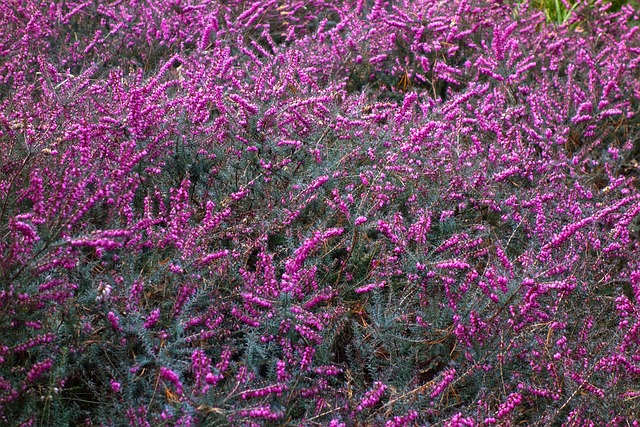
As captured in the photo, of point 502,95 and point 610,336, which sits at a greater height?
point 502,95

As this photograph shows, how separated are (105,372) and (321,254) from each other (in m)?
0.90

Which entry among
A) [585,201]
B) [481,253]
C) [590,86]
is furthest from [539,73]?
[481,253]

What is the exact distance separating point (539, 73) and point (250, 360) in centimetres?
287

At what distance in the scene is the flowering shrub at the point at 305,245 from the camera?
2021 millimetres

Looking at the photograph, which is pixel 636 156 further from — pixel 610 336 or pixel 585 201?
pixel 610 336

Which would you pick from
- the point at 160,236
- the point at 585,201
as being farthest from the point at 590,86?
Answer: the point at 160,236

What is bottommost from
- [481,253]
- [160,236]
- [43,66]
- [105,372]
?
[481,253]

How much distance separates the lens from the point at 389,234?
8.17ft

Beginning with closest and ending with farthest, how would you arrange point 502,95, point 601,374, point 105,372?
point 105,372
point 601,374
point 502,95

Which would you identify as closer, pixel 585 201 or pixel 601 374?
pixel 601 374

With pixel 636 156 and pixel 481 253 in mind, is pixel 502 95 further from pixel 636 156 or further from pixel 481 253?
pixel 481 253

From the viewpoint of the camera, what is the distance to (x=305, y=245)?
2.14 meters

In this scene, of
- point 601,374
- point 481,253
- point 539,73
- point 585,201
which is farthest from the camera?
point 539,73

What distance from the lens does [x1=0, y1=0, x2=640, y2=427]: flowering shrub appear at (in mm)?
2021
